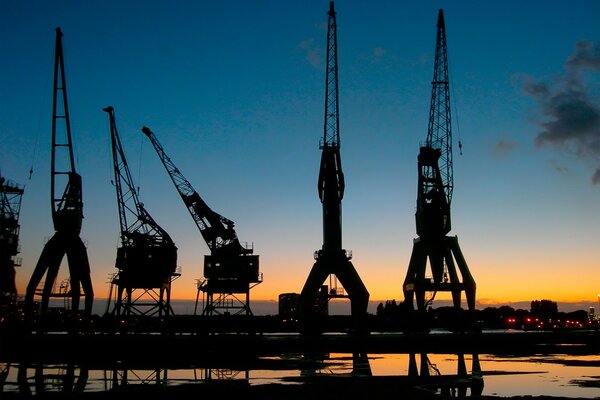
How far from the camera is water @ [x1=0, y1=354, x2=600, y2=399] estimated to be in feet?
91.9

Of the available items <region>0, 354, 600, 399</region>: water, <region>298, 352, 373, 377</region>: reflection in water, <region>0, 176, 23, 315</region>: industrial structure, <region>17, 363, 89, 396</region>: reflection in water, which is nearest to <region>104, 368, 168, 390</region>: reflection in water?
<region>0, 354, 600, 399</region>: water

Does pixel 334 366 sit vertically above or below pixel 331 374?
below

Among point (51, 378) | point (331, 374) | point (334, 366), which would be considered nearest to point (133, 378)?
point (51, 378)

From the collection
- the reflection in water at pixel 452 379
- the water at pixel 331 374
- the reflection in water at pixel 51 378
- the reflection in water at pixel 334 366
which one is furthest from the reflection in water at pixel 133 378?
the reflection in water at pixel 452 379

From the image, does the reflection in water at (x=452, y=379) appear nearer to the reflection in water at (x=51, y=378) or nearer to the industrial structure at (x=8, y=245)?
the reflection in water at (x=51, y=378)

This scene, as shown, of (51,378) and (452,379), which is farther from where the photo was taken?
(51,378)

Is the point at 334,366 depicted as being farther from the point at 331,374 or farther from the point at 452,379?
the point at 452,379

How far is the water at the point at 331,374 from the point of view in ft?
91.9

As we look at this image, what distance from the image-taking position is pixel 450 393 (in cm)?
2616

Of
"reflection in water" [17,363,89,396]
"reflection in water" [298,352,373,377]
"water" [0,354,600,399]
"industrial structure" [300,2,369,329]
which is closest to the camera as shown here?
"reflection in water" [17,363,89,396]

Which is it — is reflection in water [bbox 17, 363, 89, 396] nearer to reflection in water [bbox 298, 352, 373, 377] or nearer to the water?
the water

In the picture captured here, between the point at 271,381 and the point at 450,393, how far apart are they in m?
9.30

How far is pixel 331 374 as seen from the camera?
33344 mm

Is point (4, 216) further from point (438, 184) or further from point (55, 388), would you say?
point (55, 388)
